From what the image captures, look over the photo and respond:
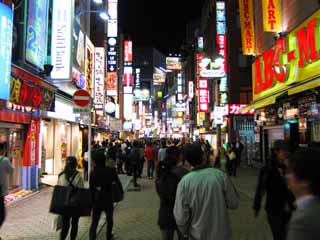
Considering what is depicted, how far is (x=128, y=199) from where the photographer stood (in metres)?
13.7

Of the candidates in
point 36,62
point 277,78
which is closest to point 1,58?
point 36,62

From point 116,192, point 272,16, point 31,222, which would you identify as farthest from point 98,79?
point 116,192

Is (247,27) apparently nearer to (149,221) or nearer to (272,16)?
(272,16)

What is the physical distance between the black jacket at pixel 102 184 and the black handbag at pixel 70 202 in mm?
659

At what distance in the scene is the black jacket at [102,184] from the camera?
7109 mm

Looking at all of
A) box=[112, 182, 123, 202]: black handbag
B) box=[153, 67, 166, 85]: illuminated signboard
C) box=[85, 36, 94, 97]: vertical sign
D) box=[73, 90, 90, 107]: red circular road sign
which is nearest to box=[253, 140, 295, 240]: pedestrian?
box=[112, 182, 123, 202]: black handbag

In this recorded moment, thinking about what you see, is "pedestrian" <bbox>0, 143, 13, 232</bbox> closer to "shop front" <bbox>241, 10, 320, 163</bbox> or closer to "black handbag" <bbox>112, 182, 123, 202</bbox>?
"black handbag" <bbox>112, 182, 123, 202</bbox>

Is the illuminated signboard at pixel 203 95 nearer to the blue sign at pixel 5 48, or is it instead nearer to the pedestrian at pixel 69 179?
the blue sign at pixel 5 48

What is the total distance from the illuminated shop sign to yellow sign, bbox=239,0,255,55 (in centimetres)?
265

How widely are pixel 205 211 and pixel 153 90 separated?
168 m

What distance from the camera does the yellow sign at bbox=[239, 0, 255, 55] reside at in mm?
24500

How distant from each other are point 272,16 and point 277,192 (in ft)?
51.8

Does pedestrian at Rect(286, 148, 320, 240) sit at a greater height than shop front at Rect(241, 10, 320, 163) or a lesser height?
lesser

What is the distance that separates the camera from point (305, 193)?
2.31 meters
